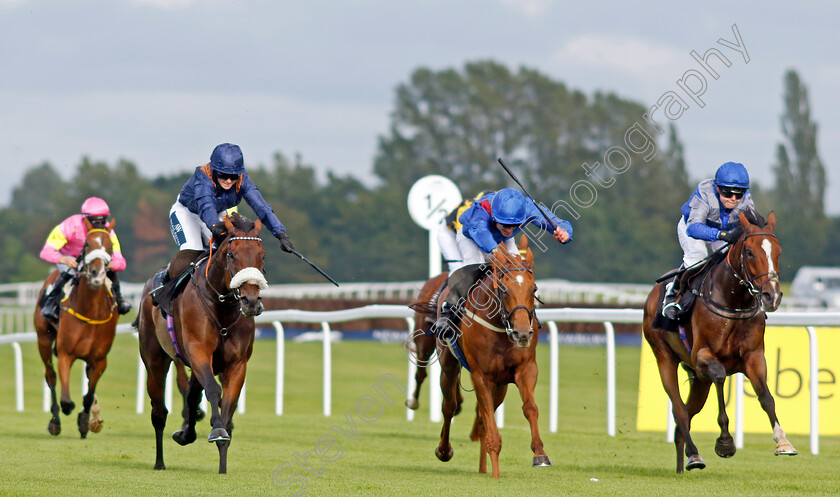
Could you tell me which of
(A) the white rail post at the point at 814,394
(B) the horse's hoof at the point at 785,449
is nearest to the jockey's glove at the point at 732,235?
Answer: (B) the horse's hoof at the point at 785,449

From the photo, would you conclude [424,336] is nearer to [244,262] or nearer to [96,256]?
[96,256]

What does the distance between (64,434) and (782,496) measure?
635cm

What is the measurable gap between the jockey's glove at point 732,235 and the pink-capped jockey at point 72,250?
528 centimetres

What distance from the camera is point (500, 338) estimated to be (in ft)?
24.6

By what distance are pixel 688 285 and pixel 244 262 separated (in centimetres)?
290

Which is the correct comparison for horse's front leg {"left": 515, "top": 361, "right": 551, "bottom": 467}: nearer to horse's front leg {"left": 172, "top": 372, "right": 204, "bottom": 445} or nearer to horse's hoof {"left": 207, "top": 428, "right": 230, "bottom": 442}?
horse's hoof {"left": 207, "top": 428, "right": 230, "bottom": 442}

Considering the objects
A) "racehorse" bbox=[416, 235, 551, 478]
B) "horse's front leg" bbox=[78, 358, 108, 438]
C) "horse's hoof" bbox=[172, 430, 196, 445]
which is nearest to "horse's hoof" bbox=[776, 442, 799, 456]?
"racehorse" bbox=[416, 235, 551, 478]

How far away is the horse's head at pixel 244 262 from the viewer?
699 cm

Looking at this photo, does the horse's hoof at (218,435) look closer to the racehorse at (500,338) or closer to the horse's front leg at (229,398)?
the horse's front leg at (229,398)

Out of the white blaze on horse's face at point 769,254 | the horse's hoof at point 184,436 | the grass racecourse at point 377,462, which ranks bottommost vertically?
the grass racecourse at point 377,462

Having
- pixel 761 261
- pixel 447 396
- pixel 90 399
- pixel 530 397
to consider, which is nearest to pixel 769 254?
pixel 761 261

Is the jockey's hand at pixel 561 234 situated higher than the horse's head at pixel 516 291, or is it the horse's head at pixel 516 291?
the jockey's hand at pixel 561 234

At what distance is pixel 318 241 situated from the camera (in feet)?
171

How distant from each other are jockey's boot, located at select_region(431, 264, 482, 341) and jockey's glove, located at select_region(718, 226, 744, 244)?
154cm
